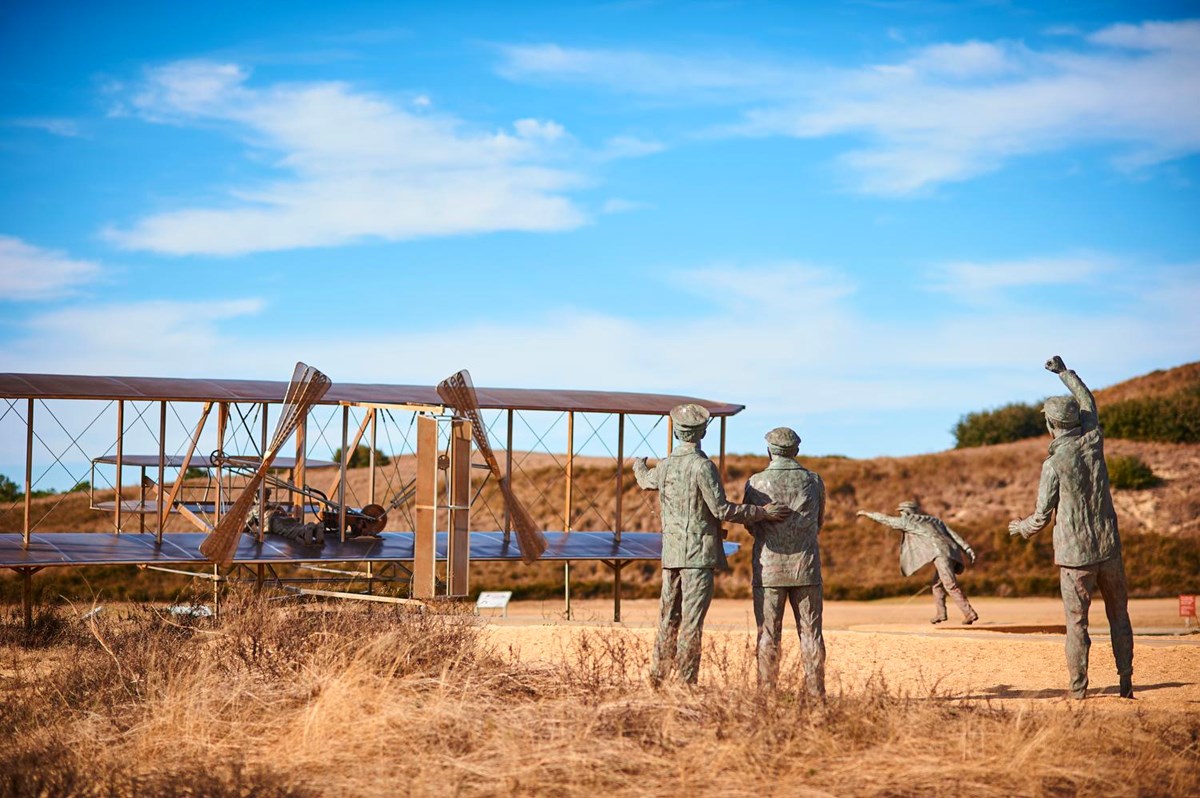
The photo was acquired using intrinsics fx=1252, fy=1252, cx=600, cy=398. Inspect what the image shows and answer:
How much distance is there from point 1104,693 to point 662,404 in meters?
10.6

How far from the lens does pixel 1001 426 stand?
53.9 m

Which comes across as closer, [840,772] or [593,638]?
[840,772]

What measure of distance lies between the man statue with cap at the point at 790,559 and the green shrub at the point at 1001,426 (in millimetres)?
44949

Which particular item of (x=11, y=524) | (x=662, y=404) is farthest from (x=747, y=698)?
(x=11, y=524)

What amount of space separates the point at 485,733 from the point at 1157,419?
4181cm

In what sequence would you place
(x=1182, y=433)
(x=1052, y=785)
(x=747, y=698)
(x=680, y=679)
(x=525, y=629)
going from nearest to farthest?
1. (x=1052, y=785)
2. (x=747, y=698)
3. (x=680, y=679)
4. (x=525, y=629)
5. (x=1182, y=433)

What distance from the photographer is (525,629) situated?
16594mm

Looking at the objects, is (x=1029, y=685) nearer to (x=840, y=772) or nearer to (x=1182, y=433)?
(x=840, y=772)

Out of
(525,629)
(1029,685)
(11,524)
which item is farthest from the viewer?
(11,524)

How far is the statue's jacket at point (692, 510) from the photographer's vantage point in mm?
10172

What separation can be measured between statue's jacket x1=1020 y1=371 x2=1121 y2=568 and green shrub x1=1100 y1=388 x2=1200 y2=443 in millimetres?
36308

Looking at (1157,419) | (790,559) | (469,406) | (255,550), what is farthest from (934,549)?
(1157,419)

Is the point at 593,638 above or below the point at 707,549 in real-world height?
below

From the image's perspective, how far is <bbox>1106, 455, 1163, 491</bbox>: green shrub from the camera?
39281 mm
